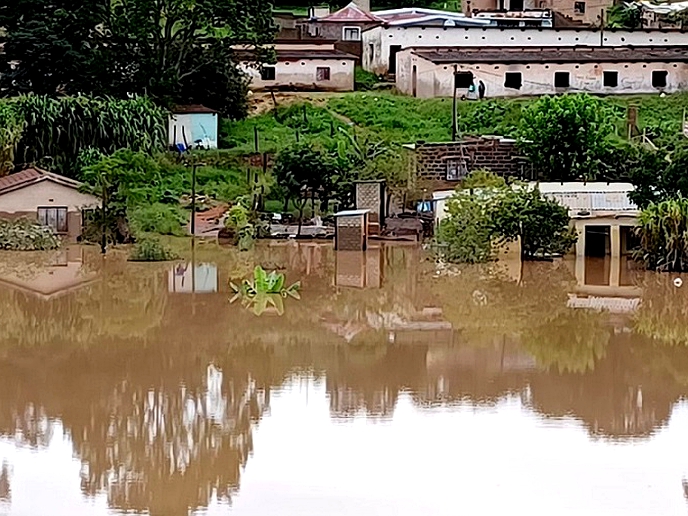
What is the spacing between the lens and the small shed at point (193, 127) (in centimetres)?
3228

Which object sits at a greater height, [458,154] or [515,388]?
[458,154]

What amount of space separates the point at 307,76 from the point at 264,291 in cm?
1623

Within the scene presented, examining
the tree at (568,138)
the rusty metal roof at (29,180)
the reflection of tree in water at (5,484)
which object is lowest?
the reflection of tree in water at (5,484)

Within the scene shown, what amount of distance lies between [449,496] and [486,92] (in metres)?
24.6

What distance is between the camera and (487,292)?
69.8 feet

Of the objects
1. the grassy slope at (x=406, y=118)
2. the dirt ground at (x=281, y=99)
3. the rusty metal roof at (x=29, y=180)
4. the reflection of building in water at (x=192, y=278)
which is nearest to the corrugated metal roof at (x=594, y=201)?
the grassy slope at (x=406, y=118)

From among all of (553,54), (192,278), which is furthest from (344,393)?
(553,54)

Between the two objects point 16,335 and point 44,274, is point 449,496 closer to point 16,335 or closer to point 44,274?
point 16,335

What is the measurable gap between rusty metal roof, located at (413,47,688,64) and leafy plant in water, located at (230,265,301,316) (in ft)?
48.1

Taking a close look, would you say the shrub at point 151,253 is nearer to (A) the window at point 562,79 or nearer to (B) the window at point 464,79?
(B) the window at point 464,79

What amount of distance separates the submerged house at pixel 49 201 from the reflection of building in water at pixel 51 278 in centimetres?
207

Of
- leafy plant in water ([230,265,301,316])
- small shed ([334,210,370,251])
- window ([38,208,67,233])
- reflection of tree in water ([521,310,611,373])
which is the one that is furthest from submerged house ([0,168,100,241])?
reflection of tree in water ([521,310,611,373])

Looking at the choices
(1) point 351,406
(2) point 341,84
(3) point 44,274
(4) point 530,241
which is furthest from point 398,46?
(1) point 351,406

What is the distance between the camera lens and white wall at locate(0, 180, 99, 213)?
26.0 m
